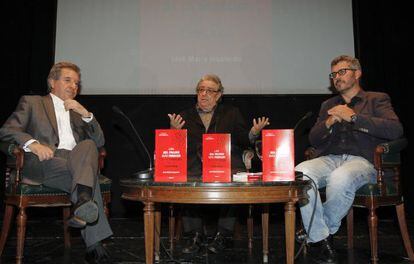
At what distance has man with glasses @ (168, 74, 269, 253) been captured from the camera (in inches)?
113

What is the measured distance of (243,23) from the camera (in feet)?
13.7

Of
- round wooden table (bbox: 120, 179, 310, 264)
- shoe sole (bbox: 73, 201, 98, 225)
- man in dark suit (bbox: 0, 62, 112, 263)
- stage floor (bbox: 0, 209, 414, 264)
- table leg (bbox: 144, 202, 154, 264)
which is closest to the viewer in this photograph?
round wooden table (bbox: 120, 179, 310, 264)

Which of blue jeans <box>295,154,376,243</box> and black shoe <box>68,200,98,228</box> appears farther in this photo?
blue jeans <box>295,154,376,243</box>

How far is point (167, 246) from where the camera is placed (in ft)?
9.62

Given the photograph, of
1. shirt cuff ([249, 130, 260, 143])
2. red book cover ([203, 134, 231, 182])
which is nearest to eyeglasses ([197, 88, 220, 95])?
shirt cuff ([249, 130, 260, 143])

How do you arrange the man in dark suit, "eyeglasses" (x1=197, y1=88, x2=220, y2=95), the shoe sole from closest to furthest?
1. the shoe sole
2. the man in dark suit
3. "eyeglasses" (x1=197, y1=88, x2=220, y2=95)

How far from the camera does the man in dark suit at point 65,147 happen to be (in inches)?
86.0

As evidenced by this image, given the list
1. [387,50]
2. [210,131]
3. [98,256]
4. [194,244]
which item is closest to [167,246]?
[194,244]

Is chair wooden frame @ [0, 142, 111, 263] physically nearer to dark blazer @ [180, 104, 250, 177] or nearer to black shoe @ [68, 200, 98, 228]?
black shoe @ [68, 200, 98, 228]

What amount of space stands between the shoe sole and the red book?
387mm

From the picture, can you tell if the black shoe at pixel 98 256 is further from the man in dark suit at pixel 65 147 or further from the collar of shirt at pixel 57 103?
the collar of shirt at pixel 57 103

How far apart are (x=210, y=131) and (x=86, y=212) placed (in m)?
1.30

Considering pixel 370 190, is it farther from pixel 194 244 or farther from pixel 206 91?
pixel 206 91

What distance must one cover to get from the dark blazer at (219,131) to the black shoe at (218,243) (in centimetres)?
49
